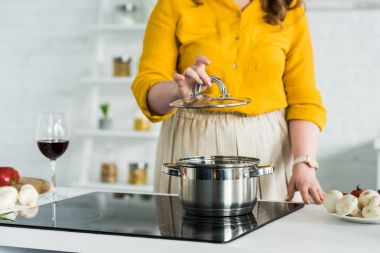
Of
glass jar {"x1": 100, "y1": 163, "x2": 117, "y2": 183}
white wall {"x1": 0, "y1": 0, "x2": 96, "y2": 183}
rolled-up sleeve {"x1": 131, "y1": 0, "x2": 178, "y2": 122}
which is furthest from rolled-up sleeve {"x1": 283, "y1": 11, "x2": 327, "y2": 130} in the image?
white wall {"x1": 0, "y1": 0, "x2": 96, "y2": 183}

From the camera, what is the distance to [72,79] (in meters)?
4.59

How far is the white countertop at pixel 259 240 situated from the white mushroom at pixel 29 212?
114 millimetres

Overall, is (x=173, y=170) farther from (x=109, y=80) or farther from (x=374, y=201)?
(x=109, y=80)

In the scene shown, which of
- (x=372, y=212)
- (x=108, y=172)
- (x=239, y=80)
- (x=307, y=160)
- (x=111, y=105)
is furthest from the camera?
(x=111, y=105)

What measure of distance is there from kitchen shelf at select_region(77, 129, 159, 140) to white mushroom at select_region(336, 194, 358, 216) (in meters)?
2.92

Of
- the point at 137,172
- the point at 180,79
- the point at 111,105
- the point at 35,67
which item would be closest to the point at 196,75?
the point at 180,79

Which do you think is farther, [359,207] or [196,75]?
[196,75]

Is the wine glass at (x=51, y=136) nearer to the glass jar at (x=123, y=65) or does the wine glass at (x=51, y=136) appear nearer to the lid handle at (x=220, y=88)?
the lid handle at (x=220, y=88)

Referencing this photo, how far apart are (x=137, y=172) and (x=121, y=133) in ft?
0.95

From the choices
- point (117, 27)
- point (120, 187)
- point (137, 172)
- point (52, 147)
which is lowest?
point (120, 187)

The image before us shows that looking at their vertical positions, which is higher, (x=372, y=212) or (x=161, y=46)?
(x=161, y=46)

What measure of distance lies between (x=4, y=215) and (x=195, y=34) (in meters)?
0.95

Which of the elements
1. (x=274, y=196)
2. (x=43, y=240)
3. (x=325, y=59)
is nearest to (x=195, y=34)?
(x=274, y=196)

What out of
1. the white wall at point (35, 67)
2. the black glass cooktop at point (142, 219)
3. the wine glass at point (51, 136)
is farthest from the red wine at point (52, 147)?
the white wall at point (35, 67)
